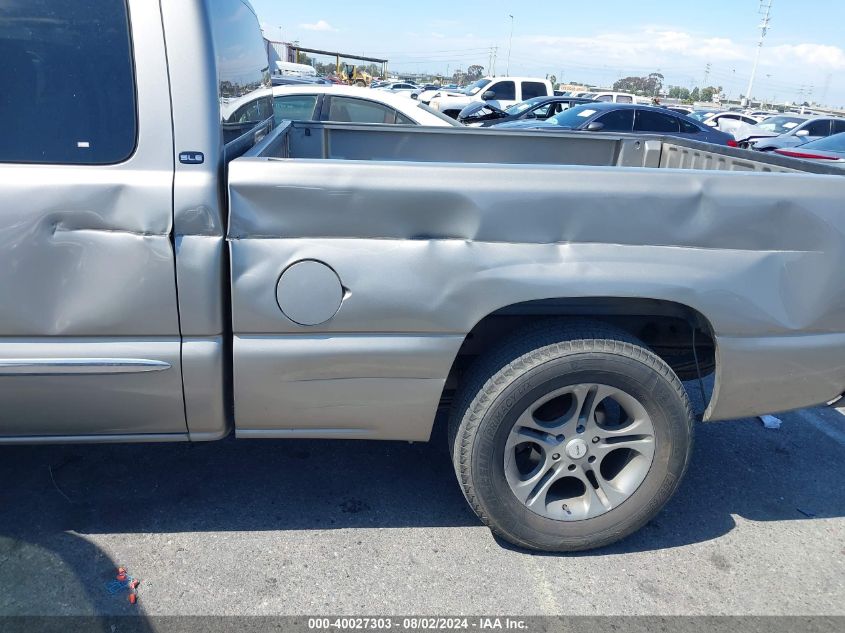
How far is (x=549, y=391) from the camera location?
8.35 ft

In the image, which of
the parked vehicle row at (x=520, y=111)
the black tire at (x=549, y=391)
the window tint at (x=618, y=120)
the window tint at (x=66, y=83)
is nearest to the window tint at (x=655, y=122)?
the window tint at (x=618, y=120)

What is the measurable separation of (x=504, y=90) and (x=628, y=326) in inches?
838

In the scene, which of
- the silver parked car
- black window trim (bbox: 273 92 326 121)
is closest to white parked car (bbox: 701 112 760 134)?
the silver parked car

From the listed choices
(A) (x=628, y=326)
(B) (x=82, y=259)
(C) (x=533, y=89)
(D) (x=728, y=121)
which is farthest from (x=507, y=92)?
(B) (x=82, y=259)

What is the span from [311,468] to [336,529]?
50 cm

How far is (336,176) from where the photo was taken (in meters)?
2.22

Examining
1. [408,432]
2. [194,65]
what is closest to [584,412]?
[408,432]

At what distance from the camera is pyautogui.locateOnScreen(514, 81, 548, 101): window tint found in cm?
2228

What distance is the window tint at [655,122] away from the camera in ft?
40.6

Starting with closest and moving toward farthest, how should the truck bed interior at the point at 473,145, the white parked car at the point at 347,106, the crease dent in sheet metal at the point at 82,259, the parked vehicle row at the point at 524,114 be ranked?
the crease dent in sheet metal at the point at 82,259
the truck bed interior at the point at 473,145
the white parked car at the point at 347,106
the parked vehicle row at the point at 524,114

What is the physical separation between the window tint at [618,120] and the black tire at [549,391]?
10164mm

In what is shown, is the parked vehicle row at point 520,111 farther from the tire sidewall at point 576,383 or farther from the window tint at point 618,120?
the tire sidewall at point 576,383

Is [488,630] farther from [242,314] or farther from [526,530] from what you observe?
[242,314]

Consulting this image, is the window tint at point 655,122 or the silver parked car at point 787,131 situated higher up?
the window tint at point 655,122
